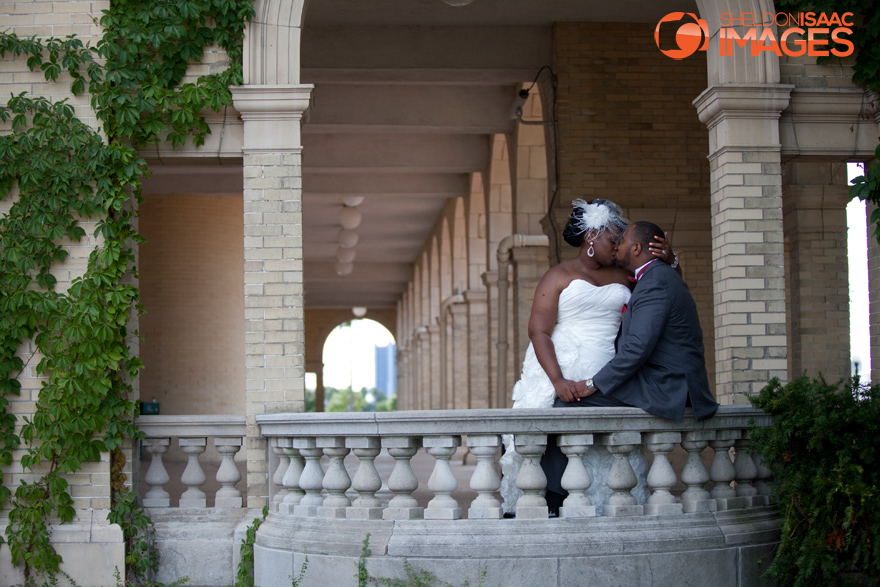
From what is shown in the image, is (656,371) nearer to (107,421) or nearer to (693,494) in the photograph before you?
(693,494)

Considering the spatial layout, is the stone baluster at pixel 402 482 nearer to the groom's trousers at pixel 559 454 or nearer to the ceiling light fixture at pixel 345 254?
the groom's trousers at pixel 559 454

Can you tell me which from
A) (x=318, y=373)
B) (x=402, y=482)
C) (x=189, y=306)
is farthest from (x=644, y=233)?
(x=318, y=373)

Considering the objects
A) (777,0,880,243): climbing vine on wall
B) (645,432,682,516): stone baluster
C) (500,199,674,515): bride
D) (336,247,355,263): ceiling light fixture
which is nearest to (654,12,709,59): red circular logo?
(777,0,880,243): climbing vine on wall

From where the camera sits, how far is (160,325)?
61.2ft

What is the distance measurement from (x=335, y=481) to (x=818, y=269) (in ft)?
30.4

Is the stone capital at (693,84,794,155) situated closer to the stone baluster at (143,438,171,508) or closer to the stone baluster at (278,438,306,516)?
the stone baluster at (278,438,306,516)

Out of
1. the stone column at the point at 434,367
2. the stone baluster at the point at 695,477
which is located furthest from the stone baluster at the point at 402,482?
the stone column at the point at 434,367

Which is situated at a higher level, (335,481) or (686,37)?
(686,37)

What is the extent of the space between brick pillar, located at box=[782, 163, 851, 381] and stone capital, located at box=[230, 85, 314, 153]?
7931 mm

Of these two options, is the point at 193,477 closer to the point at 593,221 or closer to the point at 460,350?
the point at 593,221

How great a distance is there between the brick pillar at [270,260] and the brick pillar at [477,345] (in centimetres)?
1386

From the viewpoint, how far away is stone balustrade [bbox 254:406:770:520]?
20.2 feet

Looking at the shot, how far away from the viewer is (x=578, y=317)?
6.84 metres

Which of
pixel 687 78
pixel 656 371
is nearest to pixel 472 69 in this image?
pixel 687 78
